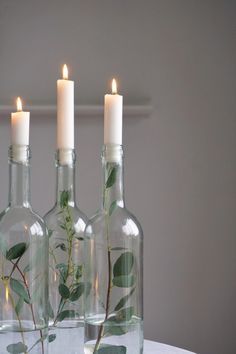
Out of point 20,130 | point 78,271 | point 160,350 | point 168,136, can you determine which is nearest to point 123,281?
point 78,271

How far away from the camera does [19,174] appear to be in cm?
83

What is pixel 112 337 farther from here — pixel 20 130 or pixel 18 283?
pixel 20 130

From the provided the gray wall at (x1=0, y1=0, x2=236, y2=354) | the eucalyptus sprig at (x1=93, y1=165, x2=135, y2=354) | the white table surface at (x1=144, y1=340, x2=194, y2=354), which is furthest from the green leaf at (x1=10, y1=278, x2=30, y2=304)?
the gray wall at (x1=0, y1=0, x2=236, y2=354)

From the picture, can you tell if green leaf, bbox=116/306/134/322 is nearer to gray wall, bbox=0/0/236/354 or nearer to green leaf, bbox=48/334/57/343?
green leaf, bbox=48/334/57/343

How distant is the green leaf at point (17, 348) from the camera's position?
0.78 m

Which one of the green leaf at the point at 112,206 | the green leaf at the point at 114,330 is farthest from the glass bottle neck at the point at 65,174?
the green leaf at the point at 114,330

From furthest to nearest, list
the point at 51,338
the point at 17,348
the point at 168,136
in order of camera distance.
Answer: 1. the point at 168,136
2. the point at 51,338
3. the point at 17,348

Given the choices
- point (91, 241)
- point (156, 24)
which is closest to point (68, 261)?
point (91, 241)

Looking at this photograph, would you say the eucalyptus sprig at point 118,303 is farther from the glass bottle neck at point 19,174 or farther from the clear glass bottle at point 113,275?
the glass bottle neck at point 19,174

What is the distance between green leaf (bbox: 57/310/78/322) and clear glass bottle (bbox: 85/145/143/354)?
8 cm

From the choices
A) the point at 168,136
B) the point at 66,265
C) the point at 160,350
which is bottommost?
the point at 160,350

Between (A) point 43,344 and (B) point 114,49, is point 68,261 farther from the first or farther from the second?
(B) point 114,49

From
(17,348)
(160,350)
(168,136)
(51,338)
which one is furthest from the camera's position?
(168,136)

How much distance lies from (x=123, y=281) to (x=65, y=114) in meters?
0.28
